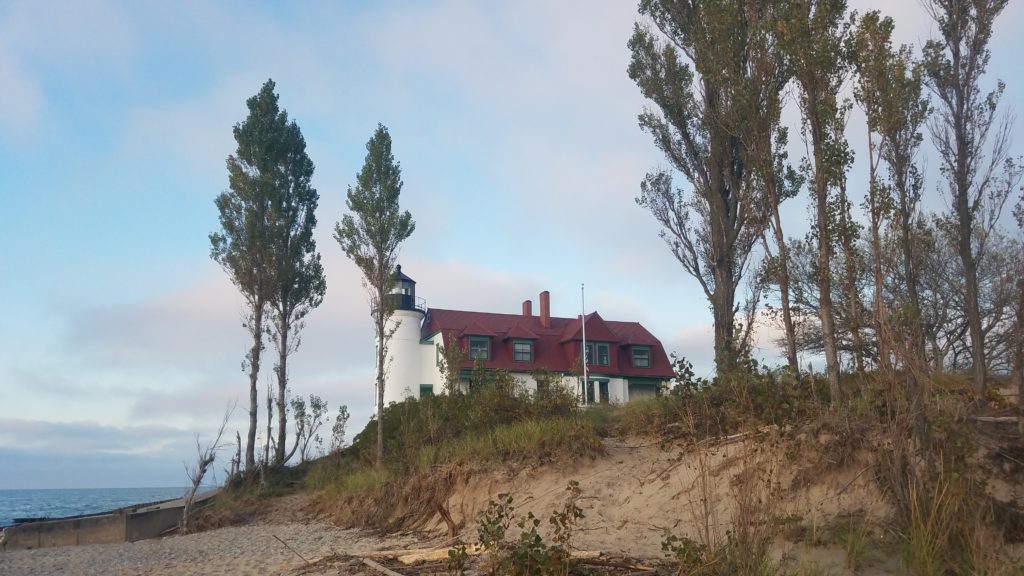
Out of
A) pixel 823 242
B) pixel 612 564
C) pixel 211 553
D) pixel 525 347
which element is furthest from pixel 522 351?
pixel 612 564

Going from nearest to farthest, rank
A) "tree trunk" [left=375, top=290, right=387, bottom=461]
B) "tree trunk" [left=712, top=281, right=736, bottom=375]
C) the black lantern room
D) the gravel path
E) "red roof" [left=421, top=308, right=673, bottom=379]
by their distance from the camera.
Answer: the gravel path < "tree trunk" [left=712, top=281, right=736, bottom=375] < "tree trunk" [left=375, top=290, right=387, bottom=461] < the black lantern room < "red roof" [left=421, top=308, right=673, bottom=379]

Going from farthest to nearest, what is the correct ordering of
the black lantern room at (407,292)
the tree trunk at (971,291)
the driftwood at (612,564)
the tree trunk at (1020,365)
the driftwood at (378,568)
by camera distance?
the black lantern room at (407,292) < the tree trunk at (971,291) < the tree trunk at (1020,365) < the driftwood at (378,568) < the driftwood at (612,564)

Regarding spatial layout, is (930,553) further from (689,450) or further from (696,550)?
(689,450)

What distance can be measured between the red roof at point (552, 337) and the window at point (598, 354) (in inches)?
6.4

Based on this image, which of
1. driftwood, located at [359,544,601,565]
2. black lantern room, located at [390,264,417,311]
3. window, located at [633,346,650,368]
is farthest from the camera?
window, located at [633,346,650,368]

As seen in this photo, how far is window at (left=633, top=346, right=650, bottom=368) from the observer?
38.7 meters

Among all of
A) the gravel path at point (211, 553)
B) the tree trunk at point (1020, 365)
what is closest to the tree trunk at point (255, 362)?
the gravel path at point (211, 553)

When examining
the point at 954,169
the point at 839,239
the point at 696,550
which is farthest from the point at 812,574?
the point at 954,169

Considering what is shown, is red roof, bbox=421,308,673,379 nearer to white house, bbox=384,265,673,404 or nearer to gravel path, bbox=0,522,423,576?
white house, bbox=384,265,673,404

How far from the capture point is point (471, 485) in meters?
13.4

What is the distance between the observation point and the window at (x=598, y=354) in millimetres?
36688

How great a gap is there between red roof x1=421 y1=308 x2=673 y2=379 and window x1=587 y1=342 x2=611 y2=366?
161 mm

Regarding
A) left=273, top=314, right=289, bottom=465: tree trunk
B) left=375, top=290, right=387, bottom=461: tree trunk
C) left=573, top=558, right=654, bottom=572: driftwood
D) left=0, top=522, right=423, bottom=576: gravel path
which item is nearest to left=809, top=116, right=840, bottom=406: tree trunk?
left=573, top=558, right=654, bottom=572: driftwood

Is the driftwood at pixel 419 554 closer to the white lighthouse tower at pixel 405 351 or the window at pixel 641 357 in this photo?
the white lighthouse tower at pixel 405 351
